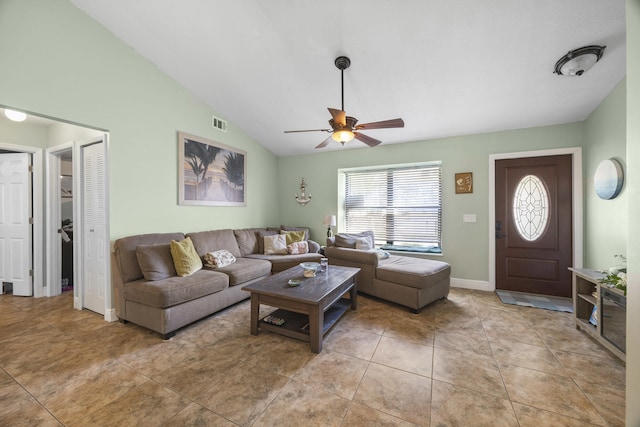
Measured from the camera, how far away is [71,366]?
75.9 inches

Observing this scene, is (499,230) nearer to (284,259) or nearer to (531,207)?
(531,207)

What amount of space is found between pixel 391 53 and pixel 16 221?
217 inches

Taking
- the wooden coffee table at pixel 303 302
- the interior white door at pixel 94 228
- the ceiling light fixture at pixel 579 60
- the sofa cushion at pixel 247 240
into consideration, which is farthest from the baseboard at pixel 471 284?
the interior white door at pixel 94 228

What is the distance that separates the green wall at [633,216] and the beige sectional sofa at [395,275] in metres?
1.86

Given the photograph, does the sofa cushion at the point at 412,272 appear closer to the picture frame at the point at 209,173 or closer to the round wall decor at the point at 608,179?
the round wall decor at the point at 608,179

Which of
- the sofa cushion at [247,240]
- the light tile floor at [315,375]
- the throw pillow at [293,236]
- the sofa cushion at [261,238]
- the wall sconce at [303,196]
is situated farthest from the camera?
the wall sconce at [303,196]

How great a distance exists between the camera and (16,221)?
3502mm

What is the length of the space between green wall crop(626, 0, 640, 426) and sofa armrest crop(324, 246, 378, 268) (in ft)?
7.61

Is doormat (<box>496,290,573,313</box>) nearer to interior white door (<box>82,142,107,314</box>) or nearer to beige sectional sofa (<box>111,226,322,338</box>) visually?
beige sectional sofa (<box>111,226,322,338</box>)

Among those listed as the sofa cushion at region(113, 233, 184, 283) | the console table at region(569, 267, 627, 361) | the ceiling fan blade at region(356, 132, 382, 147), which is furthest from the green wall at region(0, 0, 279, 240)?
the console table at region(569, 267, 627, 361)

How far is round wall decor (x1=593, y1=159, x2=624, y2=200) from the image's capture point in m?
2.50

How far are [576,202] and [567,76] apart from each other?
1.75m

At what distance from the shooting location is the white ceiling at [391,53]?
204 cm

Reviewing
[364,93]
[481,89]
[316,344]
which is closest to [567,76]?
[481,89]
